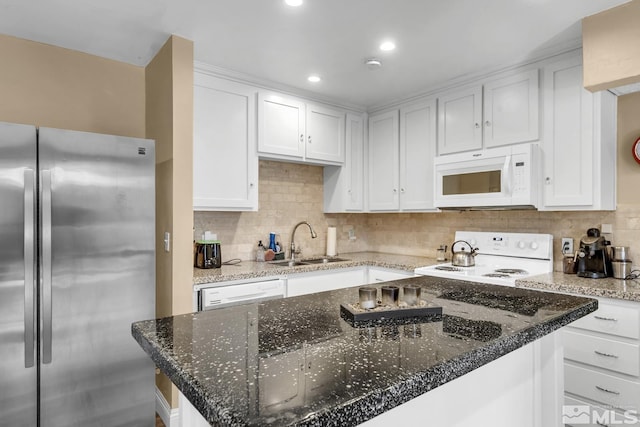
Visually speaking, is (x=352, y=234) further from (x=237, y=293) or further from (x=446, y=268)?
(x=237, y=293)

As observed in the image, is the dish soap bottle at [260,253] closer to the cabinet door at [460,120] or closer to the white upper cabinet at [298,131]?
the white upper cabinet at [298,131]

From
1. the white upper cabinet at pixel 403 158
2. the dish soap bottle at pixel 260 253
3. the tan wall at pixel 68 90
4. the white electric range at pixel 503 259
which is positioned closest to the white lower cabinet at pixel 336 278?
the white electric range at pixel 503 259

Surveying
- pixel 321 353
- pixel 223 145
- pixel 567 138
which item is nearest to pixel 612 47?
pixel 567 138

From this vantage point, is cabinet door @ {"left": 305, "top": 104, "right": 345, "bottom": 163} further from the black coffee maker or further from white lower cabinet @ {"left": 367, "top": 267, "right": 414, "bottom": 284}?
the black coffee maker

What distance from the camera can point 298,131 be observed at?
3.27 m

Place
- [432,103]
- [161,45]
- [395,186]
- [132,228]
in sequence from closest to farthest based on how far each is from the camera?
1. [132,228]
2. [161,45]
3. [432,103]
4. [395,186]

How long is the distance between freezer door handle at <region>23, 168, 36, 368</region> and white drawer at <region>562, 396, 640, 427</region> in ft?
9.19

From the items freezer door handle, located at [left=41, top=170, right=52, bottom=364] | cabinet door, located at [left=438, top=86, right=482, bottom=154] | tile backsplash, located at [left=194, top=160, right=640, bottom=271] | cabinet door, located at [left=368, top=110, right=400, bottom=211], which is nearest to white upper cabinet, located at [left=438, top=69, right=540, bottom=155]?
cabinet door, located at [left=438, top=86, right=482, bottom=154]

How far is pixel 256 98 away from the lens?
300cm

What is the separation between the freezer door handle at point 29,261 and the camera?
179cm

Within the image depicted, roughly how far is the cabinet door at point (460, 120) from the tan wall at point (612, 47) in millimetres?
882

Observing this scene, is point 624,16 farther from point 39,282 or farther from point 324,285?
point 39,282

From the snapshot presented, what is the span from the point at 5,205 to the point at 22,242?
0.61 ft

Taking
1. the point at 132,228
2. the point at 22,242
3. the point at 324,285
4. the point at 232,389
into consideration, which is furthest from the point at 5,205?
the point at 324,285
